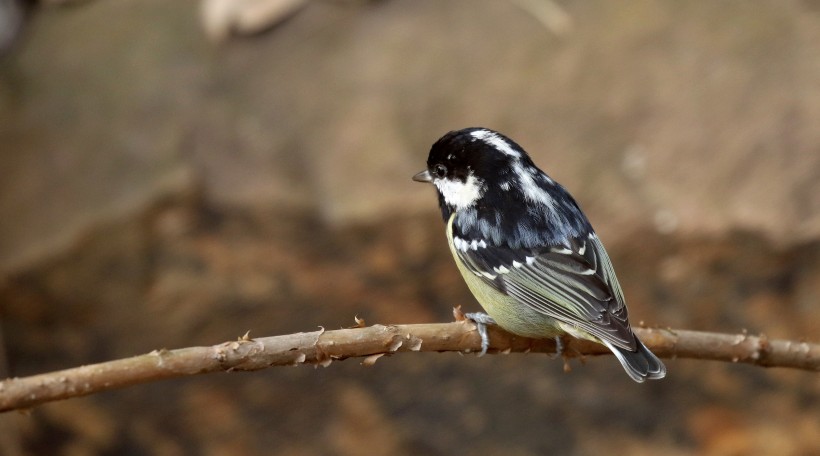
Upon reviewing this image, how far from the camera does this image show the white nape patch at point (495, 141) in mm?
4031

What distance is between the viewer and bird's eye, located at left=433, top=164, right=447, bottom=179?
4086 millimetres

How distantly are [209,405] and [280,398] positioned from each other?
41 centimetres

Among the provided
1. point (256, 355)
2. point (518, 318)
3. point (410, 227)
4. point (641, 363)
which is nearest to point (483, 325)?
point (518, 318)

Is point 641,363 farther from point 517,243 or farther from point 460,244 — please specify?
point 460,244

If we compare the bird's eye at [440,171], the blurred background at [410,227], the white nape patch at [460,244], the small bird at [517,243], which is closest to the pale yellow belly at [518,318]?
the small bird at [517,243]

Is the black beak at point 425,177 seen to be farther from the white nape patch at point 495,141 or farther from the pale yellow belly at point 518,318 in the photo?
the pale yellow belly at point 518,318

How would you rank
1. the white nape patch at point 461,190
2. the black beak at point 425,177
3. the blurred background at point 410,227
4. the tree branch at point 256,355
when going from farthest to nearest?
the blurred background at point 410,227, the black beak at point 425,177, the white nape patch at point 461,190, the tree branch at point 256,355

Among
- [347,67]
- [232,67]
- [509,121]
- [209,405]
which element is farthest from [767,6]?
[209,405]

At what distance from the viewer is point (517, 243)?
3.91 meters

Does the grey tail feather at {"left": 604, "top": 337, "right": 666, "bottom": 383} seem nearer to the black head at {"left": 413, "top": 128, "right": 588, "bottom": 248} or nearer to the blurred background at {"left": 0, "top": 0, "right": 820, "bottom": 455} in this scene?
the black head at {"left": 413, "top": 128, "right": 588, "bottom": 248}

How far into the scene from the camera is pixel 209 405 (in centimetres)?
579

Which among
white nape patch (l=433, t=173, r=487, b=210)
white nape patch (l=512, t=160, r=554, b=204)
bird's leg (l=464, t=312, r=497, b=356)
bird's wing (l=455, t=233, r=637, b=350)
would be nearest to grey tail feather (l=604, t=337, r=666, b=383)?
bird's wing (l=455, t=233, r=637, b=350)

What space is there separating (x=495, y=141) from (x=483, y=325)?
831mm

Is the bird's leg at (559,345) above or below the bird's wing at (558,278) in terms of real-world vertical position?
below
